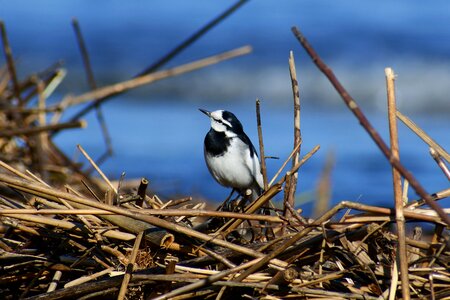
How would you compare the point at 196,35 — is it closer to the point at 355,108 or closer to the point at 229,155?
the point at 229,155

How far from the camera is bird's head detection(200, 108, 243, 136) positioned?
514 cm

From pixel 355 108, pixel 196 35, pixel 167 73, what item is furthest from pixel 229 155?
pixel 355 108

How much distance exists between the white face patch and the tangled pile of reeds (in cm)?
212

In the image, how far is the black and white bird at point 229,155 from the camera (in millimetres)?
5109

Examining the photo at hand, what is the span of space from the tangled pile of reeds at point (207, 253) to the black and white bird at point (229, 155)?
6.71 ft

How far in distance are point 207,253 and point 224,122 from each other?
2506 millimetres

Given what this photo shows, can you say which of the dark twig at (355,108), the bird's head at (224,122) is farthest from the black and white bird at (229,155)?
the dark twig at (355,108)

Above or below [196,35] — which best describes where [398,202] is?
below

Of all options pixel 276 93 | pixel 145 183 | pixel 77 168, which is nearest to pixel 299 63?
pixel 276 93

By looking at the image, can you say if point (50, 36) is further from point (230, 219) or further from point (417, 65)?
point (230, 219)

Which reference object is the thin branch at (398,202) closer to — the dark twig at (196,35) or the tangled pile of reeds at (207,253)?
the tangled pile of reeds at (207,253)

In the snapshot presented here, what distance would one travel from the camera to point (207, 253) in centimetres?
273

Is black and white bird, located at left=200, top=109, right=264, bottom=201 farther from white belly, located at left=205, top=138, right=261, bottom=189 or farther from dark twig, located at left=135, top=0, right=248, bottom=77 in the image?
dark twig, located at left=135, top=0, right=248, bottom=77

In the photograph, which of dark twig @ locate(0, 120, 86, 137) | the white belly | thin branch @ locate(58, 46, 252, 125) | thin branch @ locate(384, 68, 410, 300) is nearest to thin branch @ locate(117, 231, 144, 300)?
thin branch @ locate(384, 68, 410, 300)
